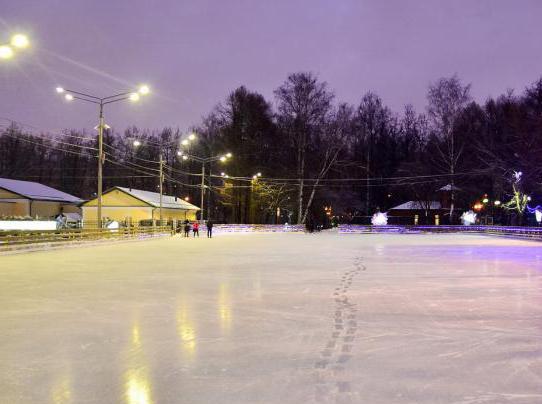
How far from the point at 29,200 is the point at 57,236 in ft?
120

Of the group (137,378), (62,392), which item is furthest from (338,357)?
(62,392)

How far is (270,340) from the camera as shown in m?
7.47

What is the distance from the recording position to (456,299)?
11.4 meters

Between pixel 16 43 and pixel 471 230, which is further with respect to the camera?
pixel 471 230

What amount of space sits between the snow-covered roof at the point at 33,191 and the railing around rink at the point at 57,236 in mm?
26011

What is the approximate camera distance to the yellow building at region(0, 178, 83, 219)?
6328 centimetres

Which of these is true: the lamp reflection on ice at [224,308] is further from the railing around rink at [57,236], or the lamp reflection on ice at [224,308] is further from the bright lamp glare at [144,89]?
the bright lamp glare at [144,89]

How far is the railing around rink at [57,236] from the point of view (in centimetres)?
2583

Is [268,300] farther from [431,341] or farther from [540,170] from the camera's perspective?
[540,170]

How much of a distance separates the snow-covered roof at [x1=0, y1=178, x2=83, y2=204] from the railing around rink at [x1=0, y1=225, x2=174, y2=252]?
2601 cm

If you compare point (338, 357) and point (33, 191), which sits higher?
point (33, 191)

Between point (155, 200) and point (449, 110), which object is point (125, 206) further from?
point (449, 110)

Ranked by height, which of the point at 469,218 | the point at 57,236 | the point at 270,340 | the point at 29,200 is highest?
the point at 29,200

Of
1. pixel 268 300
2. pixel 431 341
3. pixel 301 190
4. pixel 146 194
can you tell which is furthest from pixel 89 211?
pixel 431 341
